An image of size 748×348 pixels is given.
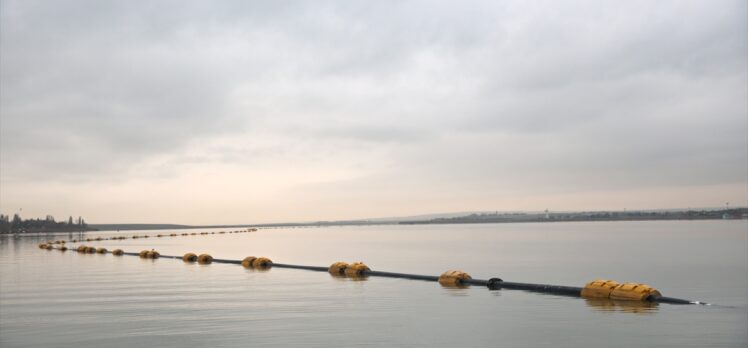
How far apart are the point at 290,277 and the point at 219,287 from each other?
7051mm

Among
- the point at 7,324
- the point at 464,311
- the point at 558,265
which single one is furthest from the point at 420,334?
the point at 558,265

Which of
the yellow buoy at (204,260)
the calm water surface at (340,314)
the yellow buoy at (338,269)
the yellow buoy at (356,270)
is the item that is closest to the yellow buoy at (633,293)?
the calm water surface at (340,314)

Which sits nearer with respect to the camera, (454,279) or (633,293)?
(633,293)

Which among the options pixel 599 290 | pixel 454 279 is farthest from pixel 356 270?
pixel 599 290

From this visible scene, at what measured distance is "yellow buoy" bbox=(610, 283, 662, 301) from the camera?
79.3 ft

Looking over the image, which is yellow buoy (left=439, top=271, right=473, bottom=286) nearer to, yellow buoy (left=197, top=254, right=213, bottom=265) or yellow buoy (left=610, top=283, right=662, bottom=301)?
yellow buoy (left=610, top=283, right=662, bottom=301)

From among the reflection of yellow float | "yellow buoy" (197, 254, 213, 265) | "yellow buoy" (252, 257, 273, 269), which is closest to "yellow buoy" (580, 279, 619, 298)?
the reflection of yellow float

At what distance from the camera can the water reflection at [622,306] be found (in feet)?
73.8

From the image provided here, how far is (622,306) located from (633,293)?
1.24m

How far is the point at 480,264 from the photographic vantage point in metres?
54.0

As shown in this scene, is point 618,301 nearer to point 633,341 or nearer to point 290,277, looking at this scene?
point 633,341

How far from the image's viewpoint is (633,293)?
80.4 feet

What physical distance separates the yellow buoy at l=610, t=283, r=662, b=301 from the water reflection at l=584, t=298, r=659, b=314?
0.19 metres

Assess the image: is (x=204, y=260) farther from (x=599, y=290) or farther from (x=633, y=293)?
(x=633, y=293)
